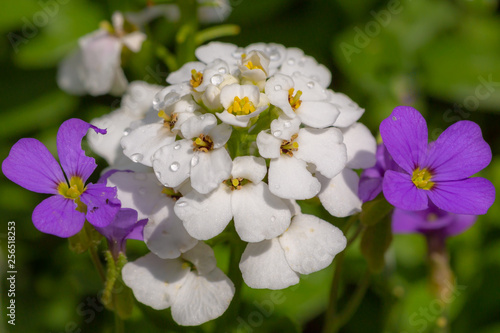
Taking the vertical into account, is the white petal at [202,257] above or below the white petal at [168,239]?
below

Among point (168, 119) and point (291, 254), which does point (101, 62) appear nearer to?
point (168, 119)

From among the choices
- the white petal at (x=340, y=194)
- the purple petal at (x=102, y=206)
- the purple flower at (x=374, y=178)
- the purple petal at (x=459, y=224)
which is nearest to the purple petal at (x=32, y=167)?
the purple petal at (x=102, y=206)

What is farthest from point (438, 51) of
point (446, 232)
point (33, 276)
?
point (33, 276)

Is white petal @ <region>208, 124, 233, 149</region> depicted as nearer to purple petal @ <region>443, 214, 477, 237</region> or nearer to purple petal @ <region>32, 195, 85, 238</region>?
purple petal @ <region>32, 195, 85, 238</region>

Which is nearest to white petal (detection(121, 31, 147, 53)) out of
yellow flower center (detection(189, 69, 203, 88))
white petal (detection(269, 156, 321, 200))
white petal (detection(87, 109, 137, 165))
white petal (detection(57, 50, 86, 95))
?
white petal (detection(57, 50, 86, 95))

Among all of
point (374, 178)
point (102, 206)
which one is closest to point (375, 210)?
point (374, 178)

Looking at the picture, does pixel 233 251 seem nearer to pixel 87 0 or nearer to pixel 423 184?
pixel 423 184

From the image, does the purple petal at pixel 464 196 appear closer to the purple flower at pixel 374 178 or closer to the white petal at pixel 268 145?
the purple flower at pixel 374 178
